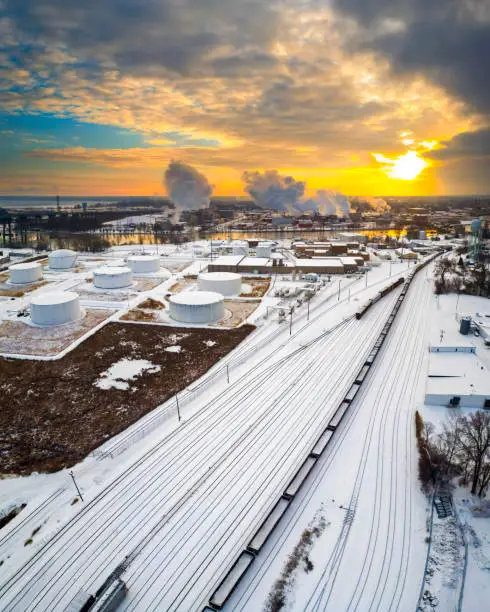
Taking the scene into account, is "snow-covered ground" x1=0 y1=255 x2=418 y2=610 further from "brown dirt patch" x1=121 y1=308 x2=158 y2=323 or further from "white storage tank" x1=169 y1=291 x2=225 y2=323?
"brown dirt patch" x1=121 y1=308 x2=158 y2=323

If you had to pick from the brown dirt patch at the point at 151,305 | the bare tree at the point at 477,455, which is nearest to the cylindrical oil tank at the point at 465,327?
the bare tree at the point at 477,455

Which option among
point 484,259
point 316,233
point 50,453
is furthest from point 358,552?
point 316,233

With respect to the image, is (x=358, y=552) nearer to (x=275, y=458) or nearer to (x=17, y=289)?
(x=275, y=458)

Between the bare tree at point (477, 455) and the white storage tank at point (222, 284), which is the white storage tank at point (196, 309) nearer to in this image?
the white storage tank at point (222, 284)

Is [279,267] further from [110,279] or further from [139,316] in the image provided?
[139,316]

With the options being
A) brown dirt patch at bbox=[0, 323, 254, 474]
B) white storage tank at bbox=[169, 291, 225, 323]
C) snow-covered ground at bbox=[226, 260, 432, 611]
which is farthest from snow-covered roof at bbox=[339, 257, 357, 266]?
snow-covered ground at bbox=[226, 260, 432, 611]
